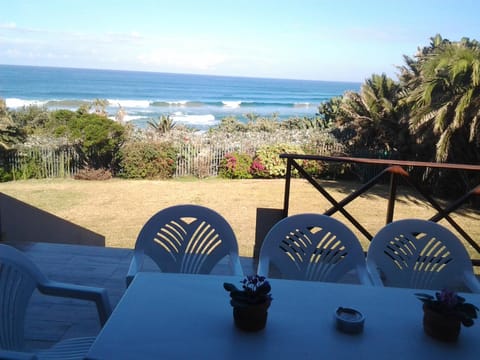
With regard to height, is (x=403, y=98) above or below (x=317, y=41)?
below

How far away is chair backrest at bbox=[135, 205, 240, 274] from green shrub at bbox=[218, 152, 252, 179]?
8316mm

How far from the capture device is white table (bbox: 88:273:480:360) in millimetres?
1187

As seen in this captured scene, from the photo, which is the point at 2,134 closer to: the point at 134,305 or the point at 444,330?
the point at 134,305

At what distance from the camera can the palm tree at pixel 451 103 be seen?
287 inches

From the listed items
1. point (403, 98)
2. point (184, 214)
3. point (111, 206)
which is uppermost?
point (403, 98)

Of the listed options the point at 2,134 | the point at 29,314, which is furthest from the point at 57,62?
the point at 29,314

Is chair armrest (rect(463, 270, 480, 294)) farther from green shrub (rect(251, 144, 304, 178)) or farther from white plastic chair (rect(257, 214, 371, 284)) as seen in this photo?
green shrub (rect(251, 144, 304, 178))

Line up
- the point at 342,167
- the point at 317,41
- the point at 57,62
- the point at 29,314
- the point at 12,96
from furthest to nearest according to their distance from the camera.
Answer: the point at 57,62
the point at 12,96
the point at 317,41
the point at 342,167
the point at 29,314

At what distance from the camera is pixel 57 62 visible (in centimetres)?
4050

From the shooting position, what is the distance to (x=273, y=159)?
417 inches

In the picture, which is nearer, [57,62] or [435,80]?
[435,80]

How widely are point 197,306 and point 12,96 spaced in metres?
34.9

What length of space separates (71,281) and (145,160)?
742 cm

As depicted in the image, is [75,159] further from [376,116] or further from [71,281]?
[71,281]
